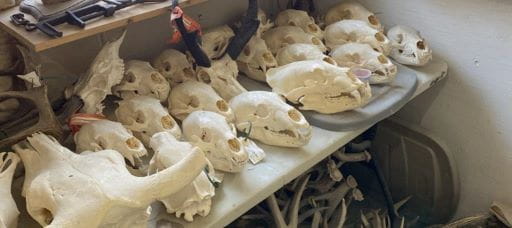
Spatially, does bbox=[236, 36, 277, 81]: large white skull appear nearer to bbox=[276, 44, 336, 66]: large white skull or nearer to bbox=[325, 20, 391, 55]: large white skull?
bbox=[276, 44, 336, 66]: large white skull

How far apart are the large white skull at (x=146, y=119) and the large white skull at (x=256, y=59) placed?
327mm

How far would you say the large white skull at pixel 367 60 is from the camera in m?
1.41

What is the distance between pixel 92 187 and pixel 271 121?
1.44 feet

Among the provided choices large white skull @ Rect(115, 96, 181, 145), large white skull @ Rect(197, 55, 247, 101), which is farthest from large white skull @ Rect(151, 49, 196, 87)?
large white skull @ Rect(115, 96, 181, 145)

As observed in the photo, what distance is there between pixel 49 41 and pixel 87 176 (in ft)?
0.91

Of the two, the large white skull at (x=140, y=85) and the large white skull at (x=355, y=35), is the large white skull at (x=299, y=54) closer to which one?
the large white skull at (x=355, y=35)

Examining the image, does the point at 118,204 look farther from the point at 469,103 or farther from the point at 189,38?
the point at 469,103

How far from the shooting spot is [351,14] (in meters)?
1.62

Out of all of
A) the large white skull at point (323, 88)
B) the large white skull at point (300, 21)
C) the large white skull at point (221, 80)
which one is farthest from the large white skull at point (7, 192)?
the large white skull at point (300, 21)

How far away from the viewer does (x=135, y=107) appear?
1207mm

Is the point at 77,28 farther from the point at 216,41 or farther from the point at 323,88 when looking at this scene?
the point at 323,88

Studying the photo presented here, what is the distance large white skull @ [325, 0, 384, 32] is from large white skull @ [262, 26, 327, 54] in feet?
0.54

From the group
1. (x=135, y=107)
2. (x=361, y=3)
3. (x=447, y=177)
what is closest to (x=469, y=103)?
(x=447, y=177)

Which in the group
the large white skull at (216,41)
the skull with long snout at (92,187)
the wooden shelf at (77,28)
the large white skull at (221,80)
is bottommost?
the large white skull at (221,80)
